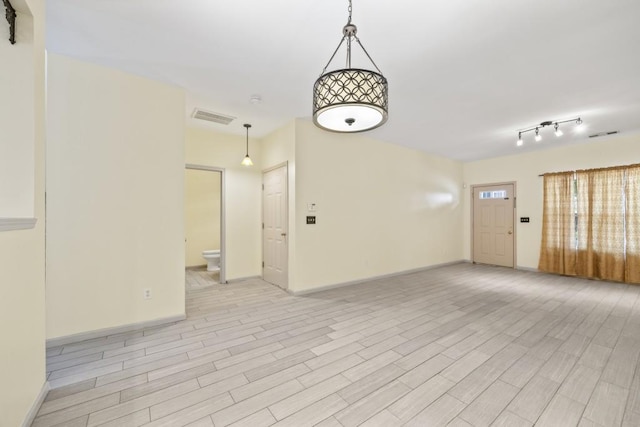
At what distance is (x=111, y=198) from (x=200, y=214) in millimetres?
3675

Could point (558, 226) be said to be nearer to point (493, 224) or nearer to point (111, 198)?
point (493, 224)

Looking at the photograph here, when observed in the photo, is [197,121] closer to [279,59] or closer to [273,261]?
[279,59]

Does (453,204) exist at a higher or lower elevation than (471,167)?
lower

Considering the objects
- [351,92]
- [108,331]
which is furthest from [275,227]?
[351,92]

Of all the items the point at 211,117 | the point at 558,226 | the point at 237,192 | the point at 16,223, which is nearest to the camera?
the point at 16,223

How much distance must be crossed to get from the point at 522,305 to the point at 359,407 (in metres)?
3.29

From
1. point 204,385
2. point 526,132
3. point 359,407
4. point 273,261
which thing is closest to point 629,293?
point 526,132

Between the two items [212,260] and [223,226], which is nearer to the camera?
[223,226]

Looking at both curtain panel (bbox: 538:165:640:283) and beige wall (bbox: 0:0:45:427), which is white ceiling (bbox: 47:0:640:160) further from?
curtain panel (bbox: 538:165:640:283)

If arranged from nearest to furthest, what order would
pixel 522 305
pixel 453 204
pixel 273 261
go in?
pixel 522 305 < pixel 273 261 < pixel 453 204

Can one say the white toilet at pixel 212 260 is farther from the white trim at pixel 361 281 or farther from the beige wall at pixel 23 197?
A: the beige wall at pixel 23 197

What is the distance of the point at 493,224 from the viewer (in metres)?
6.65

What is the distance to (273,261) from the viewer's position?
4.71 m

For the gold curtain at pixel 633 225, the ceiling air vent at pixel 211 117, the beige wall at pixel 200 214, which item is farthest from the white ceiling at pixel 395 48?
the beige wall at pixel 200 214
